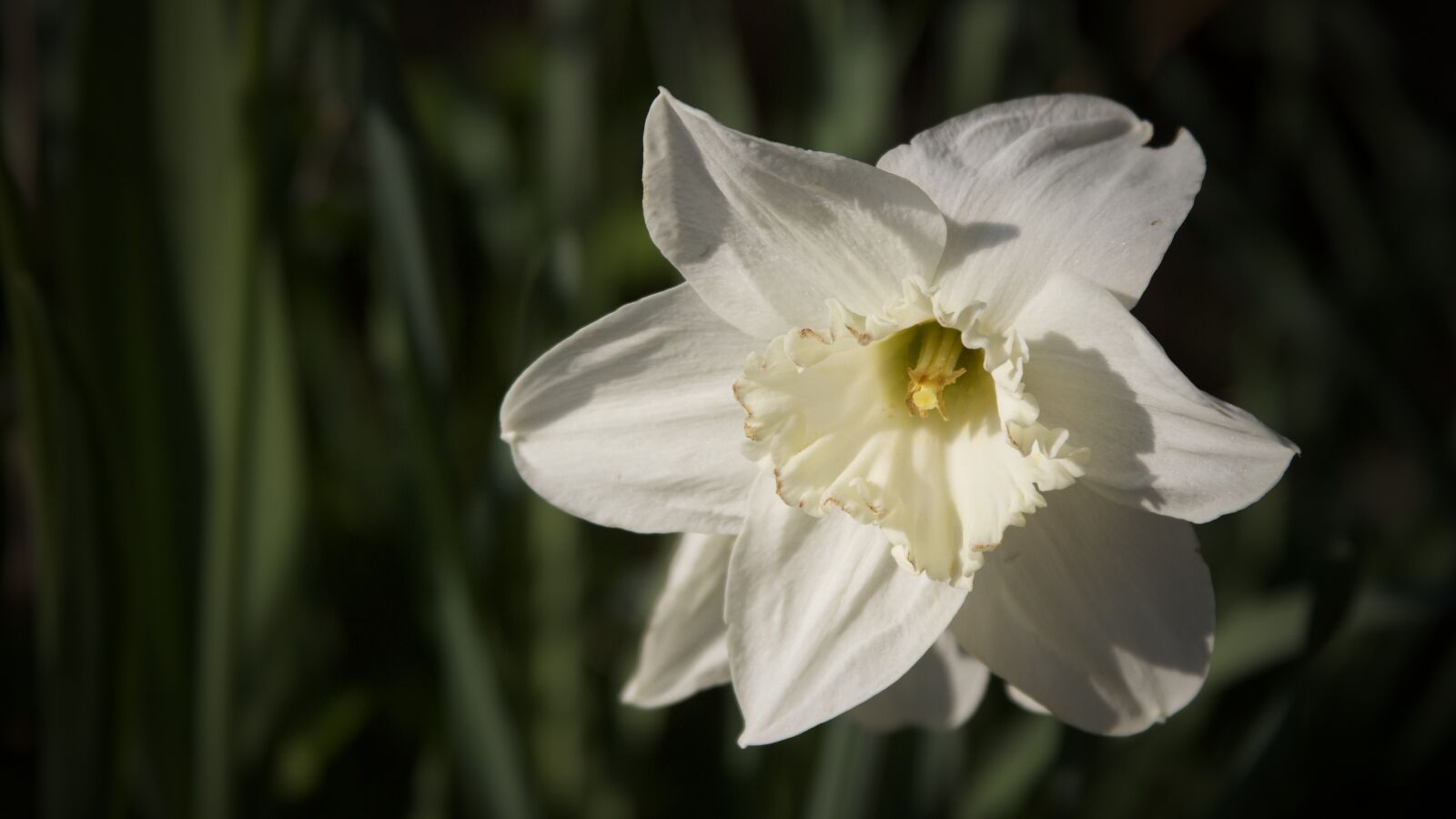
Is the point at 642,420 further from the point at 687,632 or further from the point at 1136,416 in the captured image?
the point at 1136,416

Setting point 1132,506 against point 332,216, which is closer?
point 1132,506

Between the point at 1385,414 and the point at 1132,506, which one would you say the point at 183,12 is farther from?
the point at 1385,414

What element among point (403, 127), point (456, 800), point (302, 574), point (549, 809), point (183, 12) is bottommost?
point (549, 809)

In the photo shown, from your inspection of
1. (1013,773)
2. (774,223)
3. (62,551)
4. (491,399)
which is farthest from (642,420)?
(491,399)

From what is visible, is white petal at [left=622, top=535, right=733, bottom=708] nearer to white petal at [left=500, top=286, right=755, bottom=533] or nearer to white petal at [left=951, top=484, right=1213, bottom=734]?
white petal at [left=500, top=286, right=755, bottom=533]

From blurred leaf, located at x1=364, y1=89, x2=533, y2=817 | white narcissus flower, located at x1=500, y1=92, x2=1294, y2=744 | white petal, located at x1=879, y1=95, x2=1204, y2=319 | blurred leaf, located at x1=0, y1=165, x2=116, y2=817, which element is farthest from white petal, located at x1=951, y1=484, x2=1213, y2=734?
blurred leaf, located at x1=0, y1=165, x2=116, y2=817

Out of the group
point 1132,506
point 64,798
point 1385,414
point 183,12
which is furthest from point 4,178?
point 1385,414

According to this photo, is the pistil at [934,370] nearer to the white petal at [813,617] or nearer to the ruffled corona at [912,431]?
the ruffled corona at [912,431]
